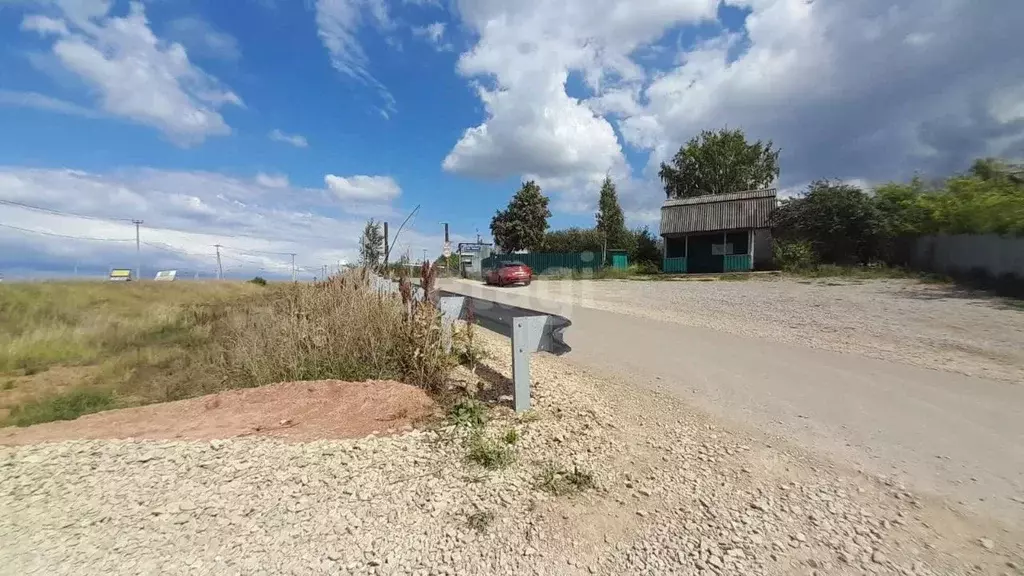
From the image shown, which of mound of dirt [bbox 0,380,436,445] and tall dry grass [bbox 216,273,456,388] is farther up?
tall dry grass [bbox 216,273,456,388]

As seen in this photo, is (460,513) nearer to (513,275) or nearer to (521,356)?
(521,356)

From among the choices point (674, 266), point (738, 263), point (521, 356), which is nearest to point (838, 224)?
point (738, 263)

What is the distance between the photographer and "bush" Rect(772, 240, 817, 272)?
23391mm

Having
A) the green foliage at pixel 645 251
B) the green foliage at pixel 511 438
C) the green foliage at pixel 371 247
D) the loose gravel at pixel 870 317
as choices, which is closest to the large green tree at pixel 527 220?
the green foliage at pixel 645 251

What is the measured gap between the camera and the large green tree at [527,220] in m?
48.0

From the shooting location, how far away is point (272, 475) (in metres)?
3.33

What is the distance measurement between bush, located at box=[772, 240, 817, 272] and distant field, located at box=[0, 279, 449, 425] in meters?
22.1

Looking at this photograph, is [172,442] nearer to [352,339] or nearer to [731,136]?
[352,339]

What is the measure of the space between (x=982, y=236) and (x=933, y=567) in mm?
19396

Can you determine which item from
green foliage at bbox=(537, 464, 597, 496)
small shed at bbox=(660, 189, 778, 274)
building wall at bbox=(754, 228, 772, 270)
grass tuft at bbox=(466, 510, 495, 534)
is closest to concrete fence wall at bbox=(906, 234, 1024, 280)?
building wall at bbox=(754, 228, 772, 270)

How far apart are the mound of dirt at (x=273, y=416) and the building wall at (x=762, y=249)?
1121 inches

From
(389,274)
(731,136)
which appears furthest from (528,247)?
(389,274)

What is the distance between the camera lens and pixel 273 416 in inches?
170

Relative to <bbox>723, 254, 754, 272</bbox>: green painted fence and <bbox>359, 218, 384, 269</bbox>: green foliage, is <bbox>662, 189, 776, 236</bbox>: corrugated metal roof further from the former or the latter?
<bbox>359, 218, 384, 269</bbox>: green foliage
